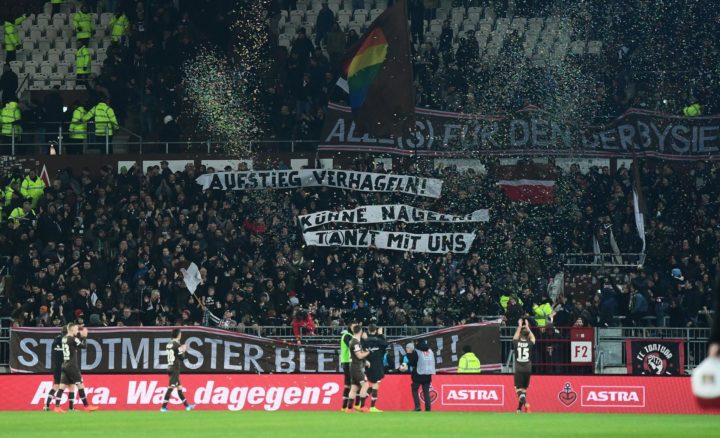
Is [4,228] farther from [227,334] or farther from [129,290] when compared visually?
[227,334]

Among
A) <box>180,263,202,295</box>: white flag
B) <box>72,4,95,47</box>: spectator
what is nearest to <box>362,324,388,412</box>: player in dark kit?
<box>180,263,202,295</box>: white flag

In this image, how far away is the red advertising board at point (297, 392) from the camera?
2770cm

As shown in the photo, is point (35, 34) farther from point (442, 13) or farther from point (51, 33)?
point (442, 13)

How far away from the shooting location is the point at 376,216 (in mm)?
33562

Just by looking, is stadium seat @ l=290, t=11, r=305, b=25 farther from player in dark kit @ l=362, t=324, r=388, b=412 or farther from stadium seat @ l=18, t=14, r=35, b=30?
player in dark kit @ l=362, t=324, r=388, b=412

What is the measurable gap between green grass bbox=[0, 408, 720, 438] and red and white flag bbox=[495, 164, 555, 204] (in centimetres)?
946

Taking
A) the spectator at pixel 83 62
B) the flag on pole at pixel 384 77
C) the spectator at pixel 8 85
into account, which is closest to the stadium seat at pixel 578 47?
the flag on pole at pixel 384 77

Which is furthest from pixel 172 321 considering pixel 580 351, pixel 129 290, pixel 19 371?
pixel 580 351

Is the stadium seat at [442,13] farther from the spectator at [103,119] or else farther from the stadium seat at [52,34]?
the stadium seat at [52,34]

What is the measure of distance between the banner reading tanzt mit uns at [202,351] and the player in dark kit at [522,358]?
280cm

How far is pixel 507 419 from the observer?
938 inches

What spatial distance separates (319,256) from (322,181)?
2411mm

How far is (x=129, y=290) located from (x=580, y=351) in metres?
10.2

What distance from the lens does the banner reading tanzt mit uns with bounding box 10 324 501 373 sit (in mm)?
29109
